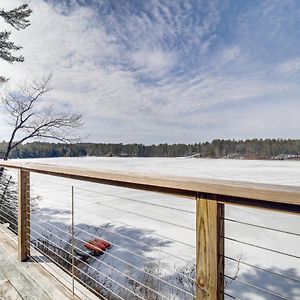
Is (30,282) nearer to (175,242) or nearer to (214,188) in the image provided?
(214,188)

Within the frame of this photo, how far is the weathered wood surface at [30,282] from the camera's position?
1.81m

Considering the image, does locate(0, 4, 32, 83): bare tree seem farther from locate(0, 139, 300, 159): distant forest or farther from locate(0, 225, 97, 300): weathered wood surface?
locate(0, 139, 300, 159): distant forest

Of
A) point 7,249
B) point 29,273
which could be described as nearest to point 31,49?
point 7,249

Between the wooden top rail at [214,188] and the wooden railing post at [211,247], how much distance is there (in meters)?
0.04

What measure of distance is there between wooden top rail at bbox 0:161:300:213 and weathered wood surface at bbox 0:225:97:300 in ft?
2.53

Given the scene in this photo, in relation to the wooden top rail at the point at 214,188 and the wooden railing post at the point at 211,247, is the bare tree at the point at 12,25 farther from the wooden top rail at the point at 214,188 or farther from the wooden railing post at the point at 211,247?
the wooden railing post at the point at 211,247

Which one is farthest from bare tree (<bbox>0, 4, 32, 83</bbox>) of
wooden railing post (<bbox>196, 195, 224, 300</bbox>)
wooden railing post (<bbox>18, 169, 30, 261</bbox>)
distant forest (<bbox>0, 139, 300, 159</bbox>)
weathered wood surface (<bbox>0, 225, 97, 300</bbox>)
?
distant forest (<bbox>0, 139, 300, 159</bbox>)

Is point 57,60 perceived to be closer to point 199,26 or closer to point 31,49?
point 31,49

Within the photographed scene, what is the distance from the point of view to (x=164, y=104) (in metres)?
19.2

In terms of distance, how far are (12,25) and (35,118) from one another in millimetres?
3093

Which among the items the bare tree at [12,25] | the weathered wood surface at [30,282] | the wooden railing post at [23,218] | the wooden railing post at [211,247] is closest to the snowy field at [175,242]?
the wooden railing post at [23,218]

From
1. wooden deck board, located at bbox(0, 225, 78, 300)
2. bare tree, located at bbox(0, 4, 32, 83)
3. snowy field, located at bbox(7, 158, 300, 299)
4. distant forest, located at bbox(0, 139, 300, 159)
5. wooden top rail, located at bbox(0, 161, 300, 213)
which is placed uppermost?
bare tree, located at bbox(0, 4, 32, 83)

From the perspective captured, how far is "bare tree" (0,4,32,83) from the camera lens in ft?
24.3

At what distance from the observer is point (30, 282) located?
78.0 inches
